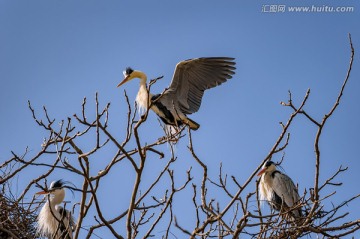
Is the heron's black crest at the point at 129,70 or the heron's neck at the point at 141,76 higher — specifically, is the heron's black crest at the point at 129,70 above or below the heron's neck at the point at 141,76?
below

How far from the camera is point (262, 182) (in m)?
6.75

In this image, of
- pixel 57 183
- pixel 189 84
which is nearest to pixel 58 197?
pixel 57 183

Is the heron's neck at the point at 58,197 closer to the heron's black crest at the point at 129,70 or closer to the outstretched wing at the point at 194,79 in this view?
the outstretched wing at the point at 194,79

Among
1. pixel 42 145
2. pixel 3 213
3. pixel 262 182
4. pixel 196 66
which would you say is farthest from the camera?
pixel 196 66

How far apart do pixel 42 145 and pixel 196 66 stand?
295cm

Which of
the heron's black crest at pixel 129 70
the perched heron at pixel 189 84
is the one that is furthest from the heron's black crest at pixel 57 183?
the heron's black crest at pixel 129 70

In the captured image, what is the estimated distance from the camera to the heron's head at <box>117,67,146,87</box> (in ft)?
25.5

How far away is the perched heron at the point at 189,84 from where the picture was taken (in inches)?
288

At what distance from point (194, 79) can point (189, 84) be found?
9cm

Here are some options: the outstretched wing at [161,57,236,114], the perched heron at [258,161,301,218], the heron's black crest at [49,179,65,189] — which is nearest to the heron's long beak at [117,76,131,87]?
the outstretched wing at [161,57,236,114]

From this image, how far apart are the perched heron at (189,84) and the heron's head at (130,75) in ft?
1.02

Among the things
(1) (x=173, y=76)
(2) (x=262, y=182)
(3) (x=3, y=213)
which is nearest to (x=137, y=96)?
(1) (x=173, y=76)

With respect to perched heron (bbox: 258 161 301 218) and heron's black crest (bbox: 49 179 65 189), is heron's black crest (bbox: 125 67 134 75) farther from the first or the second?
perched heron (bbox: 258 161 301 218)

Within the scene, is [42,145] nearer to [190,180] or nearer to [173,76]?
[190,180]
